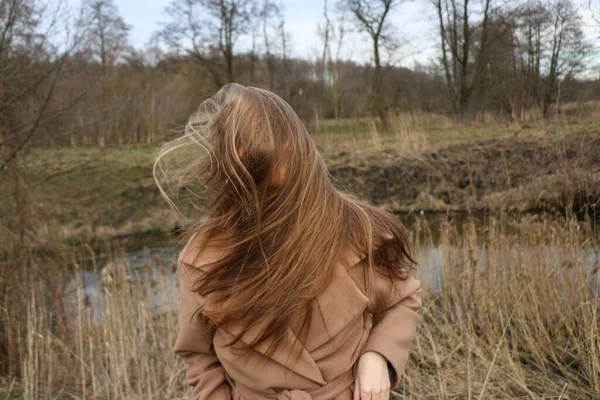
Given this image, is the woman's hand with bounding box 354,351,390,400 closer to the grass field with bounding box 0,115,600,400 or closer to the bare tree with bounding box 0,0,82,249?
the grass field with bounding box 0,115,600,400

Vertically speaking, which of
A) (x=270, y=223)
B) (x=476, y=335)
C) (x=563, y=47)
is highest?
(x=563, y=47)

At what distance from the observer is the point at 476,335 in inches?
130

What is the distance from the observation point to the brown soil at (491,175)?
342cm

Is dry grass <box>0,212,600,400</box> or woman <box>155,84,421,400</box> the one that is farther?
dry grass <box>0,212,600,400</box>

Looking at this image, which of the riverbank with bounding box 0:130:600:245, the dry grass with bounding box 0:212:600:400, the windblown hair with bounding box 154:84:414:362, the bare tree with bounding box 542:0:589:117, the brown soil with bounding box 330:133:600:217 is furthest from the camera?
the riverbank with bounding box 0:130:600:245

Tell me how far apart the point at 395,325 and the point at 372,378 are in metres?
0.14

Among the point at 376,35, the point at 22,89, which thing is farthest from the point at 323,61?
the point at 22,89

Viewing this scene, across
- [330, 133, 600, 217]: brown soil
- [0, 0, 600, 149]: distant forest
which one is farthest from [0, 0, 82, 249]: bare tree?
[330, 133, 600, 217]: brown soil

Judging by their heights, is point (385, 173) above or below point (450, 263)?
above

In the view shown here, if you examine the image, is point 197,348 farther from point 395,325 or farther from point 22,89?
point 22,89

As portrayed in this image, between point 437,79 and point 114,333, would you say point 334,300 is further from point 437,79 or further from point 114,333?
point 437,79

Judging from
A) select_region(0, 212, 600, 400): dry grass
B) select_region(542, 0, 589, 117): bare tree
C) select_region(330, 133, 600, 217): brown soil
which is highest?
select_region(542, 0, 589, 117): bare tree

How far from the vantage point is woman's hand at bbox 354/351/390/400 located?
114 centimetres

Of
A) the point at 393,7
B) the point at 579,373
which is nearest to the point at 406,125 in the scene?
the point at 393,7
